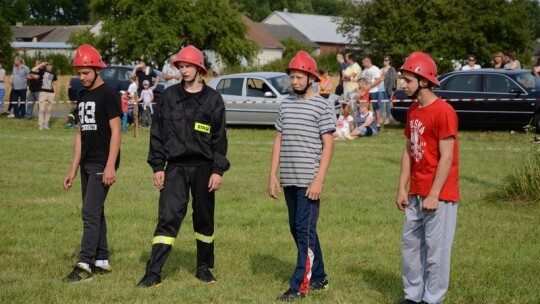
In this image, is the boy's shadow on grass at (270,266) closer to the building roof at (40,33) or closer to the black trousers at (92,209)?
the black trousers at (92,209)

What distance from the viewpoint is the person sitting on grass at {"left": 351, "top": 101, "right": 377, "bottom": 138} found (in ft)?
73.3

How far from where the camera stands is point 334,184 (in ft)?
46.4

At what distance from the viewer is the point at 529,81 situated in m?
22.5

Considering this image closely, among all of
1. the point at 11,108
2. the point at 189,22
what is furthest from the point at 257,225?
the point at 189,22

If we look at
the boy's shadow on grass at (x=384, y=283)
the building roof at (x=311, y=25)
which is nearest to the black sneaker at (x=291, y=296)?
the boy's shadow on grass at (x=384, y=283)

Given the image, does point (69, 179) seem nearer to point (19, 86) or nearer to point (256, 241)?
point (256, 241)

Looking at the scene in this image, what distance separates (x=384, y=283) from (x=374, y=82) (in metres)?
16.7

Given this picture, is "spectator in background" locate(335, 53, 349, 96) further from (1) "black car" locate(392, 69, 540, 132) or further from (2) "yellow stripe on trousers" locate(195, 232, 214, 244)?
(2) "yellow stripe on trousers" locate(195, 232, 214, 244)

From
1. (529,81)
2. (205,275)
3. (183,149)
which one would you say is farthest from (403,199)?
(529,81)

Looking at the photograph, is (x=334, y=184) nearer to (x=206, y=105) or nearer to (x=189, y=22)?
(x=206, y=105)

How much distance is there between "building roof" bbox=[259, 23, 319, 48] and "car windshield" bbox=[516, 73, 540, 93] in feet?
313

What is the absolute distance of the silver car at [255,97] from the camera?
24.5m

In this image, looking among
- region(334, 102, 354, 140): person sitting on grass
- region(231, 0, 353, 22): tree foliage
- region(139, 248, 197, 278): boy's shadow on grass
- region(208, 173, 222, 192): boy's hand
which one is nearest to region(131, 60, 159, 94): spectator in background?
region(334, 102, 354, 140): person sitting on grass

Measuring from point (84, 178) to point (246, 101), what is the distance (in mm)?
16825
